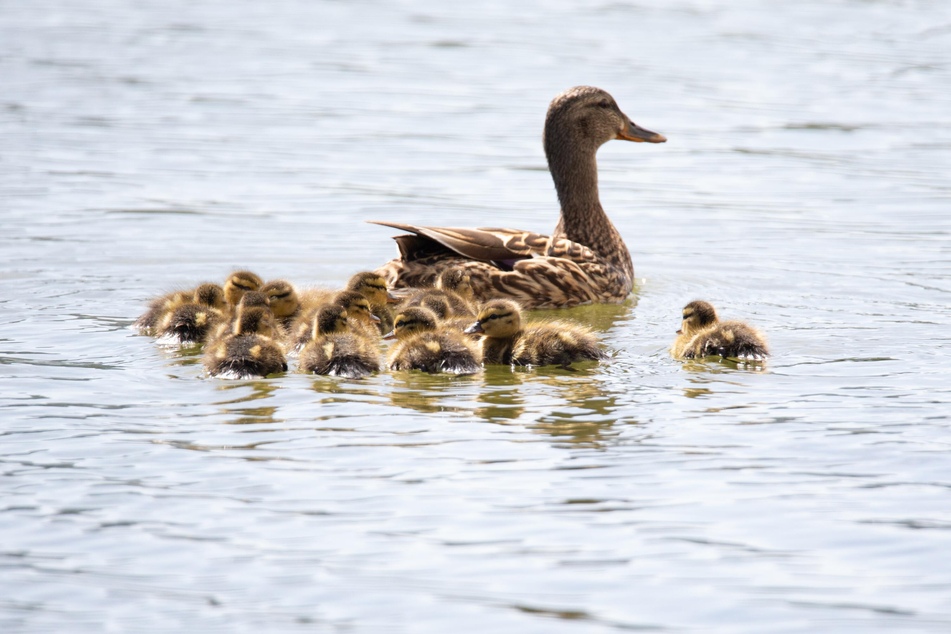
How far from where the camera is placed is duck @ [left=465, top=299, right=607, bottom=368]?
6.67 meters

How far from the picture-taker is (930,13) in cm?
1934

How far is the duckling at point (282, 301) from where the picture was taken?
739 centimetres

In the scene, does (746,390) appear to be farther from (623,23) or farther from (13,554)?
(623,23)

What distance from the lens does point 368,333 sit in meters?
6.93

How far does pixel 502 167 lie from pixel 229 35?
23.4 feet

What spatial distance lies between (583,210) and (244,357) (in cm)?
331

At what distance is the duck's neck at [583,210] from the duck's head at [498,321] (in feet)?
6.91

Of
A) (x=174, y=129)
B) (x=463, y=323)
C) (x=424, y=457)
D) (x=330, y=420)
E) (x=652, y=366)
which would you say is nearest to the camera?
(x=424, y=457)

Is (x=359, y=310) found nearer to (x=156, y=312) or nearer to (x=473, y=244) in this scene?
(x=156, y=312)

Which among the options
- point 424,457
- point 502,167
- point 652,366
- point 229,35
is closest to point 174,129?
point 502,167

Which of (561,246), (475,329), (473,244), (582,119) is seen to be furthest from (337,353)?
(582,119)

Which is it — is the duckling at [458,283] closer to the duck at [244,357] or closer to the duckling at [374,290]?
the duckling at [374,290]

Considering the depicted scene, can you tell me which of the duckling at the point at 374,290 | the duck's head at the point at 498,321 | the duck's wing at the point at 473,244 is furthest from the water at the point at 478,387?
the duckling at the point at 374,290

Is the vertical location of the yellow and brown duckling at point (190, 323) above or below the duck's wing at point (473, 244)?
below
